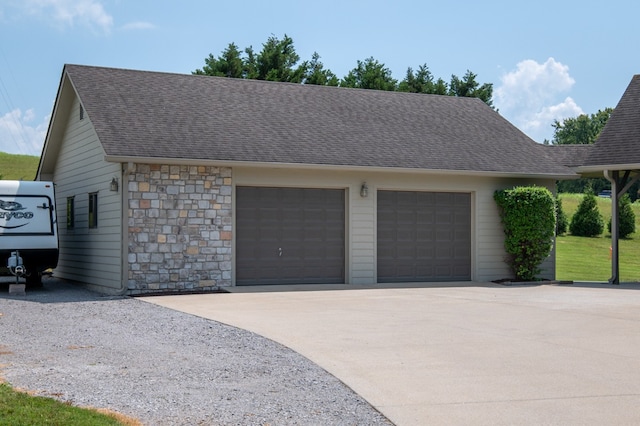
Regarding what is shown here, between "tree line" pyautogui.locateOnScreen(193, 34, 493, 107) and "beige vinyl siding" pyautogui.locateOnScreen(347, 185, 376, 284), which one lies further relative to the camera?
"tree line" pyautogui.locateOnScreen(193, 34, 493, 107)

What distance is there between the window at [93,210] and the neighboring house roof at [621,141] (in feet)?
38.0

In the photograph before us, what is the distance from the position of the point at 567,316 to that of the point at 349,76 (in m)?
32.8

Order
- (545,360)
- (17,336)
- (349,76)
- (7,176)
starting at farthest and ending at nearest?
(7,176), (349,76), (17,336), (545,360)

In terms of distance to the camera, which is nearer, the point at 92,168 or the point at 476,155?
the point at 92,168

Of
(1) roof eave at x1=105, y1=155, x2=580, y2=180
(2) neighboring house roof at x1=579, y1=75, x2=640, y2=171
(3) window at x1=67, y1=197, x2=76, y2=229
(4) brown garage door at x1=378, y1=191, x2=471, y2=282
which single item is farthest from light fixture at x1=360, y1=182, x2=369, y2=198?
(3) window at x1=67, y1=197, x2=76, y2=229

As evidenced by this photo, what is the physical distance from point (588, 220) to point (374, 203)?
22916 millimetres

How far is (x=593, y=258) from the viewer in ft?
100

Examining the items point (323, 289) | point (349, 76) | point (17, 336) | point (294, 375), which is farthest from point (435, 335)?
point (349, 76)

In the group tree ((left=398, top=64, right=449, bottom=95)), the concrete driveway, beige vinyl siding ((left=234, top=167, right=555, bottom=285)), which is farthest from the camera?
tree ((left=398, top=64, right=449, bottom=95))

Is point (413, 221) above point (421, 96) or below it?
below

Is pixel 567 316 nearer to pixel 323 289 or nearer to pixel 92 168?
pixel 323 289

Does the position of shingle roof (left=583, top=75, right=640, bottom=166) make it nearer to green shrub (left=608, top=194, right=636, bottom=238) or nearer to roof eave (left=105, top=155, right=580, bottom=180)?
roof eave (left=105, top=155, right=580, bottom=180)

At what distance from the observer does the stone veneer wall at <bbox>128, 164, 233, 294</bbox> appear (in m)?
15.8

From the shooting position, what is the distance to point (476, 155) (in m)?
19.5
